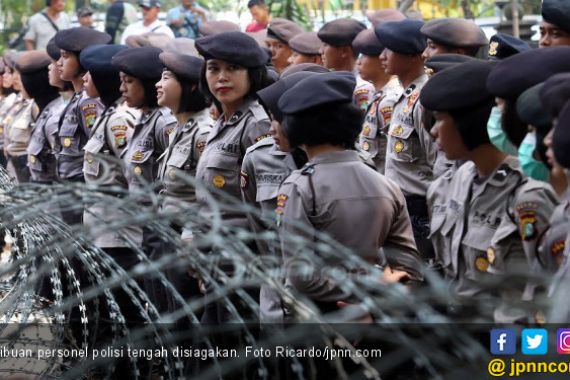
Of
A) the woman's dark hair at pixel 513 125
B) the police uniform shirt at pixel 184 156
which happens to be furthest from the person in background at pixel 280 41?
the woman's dark hair at pixel 513 125

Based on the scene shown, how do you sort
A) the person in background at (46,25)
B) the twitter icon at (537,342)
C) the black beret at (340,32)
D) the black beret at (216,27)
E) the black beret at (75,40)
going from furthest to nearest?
the person in background at (46,25) < the black beret at (216,27) < the black beret at (75,40) < the black beret at (340,32) < the twitter icon at (537,342)

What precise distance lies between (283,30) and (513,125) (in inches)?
200

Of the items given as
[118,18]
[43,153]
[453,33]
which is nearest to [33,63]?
[43,153]

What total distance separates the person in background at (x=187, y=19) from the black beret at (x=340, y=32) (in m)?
4.83

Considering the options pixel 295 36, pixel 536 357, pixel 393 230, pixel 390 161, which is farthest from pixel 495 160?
pixel 295 36

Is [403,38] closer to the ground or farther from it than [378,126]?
farther from it

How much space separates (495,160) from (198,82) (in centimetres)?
249

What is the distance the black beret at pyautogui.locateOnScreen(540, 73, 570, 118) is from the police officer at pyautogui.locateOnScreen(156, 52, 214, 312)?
257cm

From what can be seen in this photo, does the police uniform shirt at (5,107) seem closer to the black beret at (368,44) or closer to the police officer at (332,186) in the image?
the black beret at (368,44)

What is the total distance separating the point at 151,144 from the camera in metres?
6.68

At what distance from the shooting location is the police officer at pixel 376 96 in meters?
6.69

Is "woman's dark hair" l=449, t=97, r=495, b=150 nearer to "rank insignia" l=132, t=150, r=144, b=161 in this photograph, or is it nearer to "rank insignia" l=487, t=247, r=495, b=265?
"rank insignia" l=487, t=247, r=495, b=265

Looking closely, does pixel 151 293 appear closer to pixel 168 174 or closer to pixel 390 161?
pixel 168 174

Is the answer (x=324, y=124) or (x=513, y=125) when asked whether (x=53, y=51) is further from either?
(x=513, y=125)
